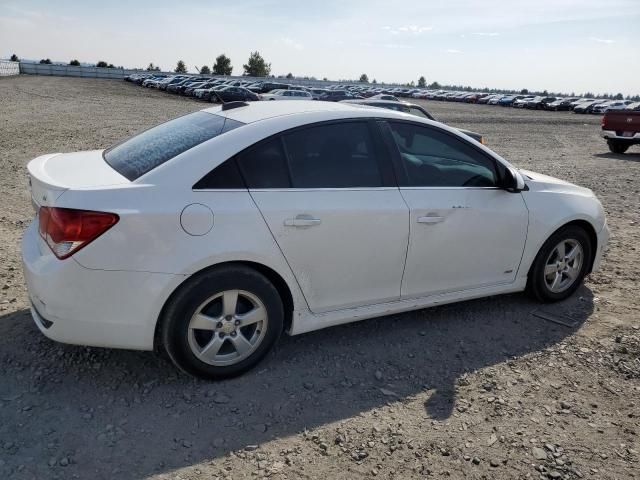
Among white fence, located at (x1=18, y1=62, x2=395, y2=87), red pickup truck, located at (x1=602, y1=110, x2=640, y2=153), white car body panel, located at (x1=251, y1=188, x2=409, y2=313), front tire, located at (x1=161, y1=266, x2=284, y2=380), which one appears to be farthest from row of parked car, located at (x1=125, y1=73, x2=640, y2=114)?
front tire, located at (x1=161, y1=266, x2=284, y2=380)

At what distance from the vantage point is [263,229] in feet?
10.4

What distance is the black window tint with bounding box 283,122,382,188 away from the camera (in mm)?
3396

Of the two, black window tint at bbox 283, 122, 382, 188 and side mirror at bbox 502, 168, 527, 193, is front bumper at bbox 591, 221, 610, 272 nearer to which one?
side mirror at bbox 502, 168, 527, 193

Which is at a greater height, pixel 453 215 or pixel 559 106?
pixel 453 215

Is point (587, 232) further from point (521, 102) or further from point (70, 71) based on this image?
point (70, 71)

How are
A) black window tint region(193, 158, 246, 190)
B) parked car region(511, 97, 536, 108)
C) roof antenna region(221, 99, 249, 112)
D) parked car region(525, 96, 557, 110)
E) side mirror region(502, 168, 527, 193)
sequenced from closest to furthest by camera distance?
black window tint region(193, 158, 246, 190)
roof antenna region(221, 99, 249, 112)
side mirror region(502, 168, 527, 193)
parked car region(525, 96, 557, 110)
parked car region(511, 97, 536, 108)

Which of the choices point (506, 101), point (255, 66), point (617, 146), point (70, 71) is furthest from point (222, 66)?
point (617, 146)

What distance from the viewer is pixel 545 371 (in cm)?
364

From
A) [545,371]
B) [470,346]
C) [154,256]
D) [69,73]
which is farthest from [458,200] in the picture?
[69,73]

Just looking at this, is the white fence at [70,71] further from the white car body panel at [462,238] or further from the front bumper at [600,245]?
A: the front bumper at [600,245]

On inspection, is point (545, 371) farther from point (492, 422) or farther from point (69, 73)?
point (69, 73)

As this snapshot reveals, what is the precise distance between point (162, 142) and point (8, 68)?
71242mm

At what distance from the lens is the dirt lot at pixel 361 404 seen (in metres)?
2.69

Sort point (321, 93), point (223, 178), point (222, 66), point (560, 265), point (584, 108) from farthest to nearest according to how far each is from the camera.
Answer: point (222, 66) < point (584, 108) < point (321, 93) < point (560, 265) < point (223, 178)
